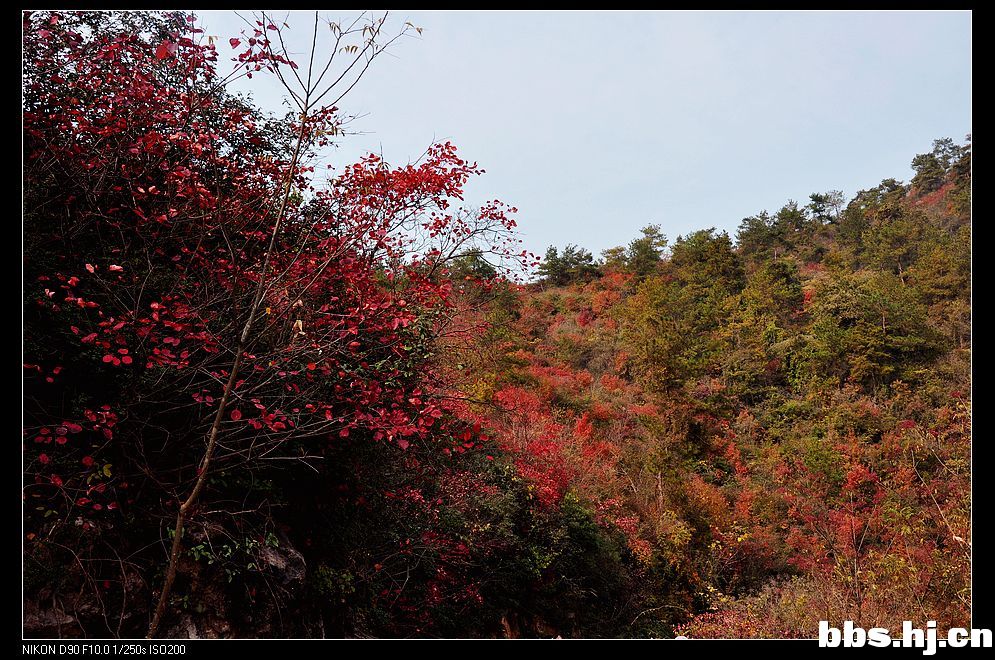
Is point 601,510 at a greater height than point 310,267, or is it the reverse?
point 310,267

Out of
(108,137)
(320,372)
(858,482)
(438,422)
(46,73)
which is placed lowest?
(858,482)

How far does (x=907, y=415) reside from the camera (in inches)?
677

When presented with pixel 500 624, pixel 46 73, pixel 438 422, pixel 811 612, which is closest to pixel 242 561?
pixel 438 422

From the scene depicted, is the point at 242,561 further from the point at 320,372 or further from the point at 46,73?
the point at 46,73

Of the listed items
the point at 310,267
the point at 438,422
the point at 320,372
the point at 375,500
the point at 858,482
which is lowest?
the point at 858,482

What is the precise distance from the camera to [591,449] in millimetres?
15516

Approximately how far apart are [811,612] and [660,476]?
7.54 m

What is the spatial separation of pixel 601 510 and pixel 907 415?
41.9 feet

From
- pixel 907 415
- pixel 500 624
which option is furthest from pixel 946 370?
pixel 500 624

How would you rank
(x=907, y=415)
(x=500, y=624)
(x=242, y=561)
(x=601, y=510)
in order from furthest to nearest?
1. (x=907, y=415)
2. (x=601, y=510)
3. (x=500, y=624)
4. (x=242, y=561)

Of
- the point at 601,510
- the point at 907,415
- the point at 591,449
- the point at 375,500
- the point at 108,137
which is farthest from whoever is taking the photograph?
the point at 907,415

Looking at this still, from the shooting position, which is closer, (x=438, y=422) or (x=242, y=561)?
(x=242, y=561)

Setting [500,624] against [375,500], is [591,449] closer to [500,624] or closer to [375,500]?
[500,624]

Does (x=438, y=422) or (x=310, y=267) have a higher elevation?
(x=310, y=267)
